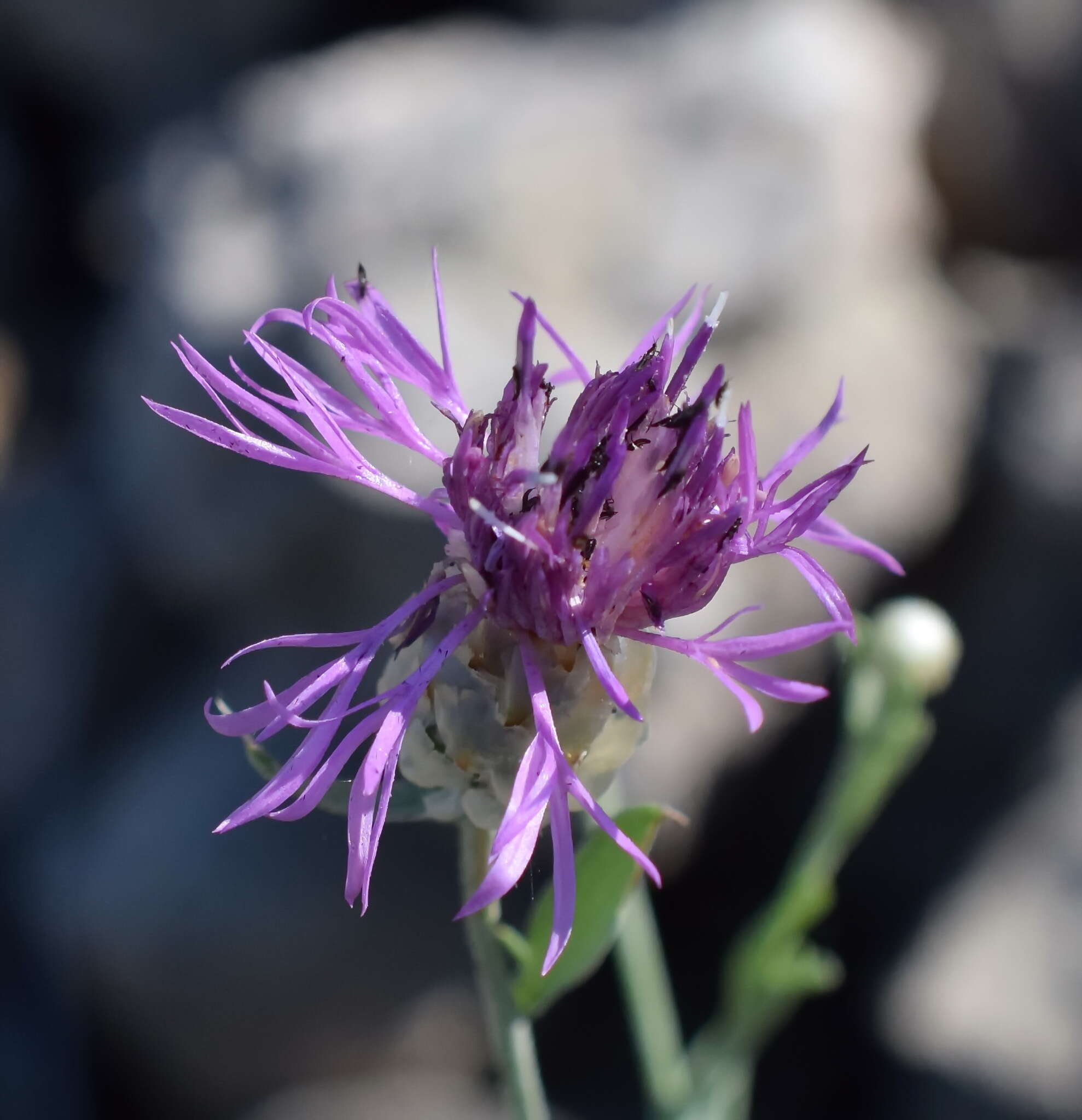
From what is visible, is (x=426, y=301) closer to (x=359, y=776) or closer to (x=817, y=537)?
(x=817, y=537)

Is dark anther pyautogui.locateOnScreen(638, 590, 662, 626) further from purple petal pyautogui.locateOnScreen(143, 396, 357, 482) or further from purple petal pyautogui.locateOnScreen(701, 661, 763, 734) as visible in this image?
purple petal pyautogui.locateOnScreen(143, 396, 357, 482)

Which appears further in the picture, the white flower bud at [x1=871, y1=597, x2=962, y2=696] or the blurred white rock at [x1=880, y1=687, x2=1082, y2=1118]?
the blurred white rock at [x1=880, y1=687, x2=1082, y2=1118]

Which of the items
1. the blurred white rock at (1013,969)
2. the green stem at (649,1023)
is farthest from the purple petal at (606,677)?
the blurred white rock at (1013,969)

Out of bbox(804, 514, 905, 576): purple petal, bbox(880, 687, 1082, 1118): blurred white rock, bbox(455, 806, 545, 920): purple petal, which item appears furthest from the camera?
bbox(880, 687, 1082, 1118): blurred white rock

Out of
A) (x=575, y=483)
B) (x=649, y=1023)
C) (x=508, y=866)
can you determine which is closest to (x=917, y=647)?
(x=649, y=1023)

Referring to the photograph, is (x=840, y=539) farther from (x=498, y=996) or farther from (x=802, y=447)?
(x=498, y=996)

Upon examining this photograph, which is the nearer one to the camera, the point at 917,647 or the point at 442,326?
the point at 442,326

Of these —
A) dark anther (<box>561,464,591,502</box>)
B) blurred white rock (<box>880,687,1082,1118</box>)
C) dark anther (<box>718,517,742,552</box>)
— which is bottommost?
blurred white rock (<box>880,687,1082,1118</box>)

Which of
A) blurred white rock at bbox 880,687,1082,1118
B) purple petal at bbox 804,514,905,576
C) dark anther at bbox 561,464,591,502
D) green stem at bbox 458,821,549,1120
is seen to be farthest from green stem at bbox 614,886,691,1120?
blurred white rock at bbox 880,687,1082,1118
